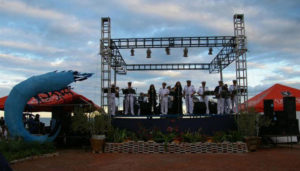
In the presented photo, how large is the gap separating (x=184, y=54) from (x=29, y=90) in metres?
6.88

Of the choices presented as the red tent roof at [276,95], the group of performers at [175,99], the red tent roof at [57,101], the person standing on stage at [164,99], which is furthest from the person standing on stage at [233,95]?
the red tent roof at [57,101]

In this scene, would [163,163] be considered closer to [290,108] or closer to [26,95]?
[26,95]

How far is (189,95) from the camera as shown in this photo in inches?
488

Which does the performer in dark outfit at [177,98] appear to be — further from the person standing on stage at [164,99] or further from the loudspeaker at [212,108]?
the loudspeaker at [212,108]

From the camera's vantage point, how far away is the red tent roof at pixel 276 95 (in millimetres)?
15867

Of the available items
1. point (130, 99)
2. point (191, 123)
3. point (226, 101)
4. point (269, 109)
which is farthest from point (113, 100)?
point (269, 109)

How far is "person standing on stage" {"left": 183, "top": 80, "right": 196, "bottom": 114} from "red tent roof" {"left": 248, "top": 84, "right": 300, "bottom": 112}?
5056mm

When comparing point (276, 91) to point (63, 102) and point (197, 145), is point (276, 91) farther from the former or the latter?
point (63, 102)

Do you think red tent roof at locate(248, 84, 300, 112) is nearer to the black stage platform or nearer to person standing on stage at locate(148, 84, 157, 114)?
the black stage platform

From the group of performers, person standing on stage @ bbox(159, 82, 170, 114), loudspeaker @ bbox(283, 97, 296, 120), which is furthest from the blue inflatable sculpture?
loudspeaker @ bbox(283, 97, 296, 120)

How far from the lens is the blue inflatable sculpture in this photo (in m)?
10.5

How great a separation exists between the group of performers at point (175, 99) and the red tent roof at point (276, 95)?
3817 mm

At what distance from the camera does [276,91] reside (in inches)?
647

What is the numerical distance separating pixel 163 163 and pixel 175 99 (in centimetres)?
470
